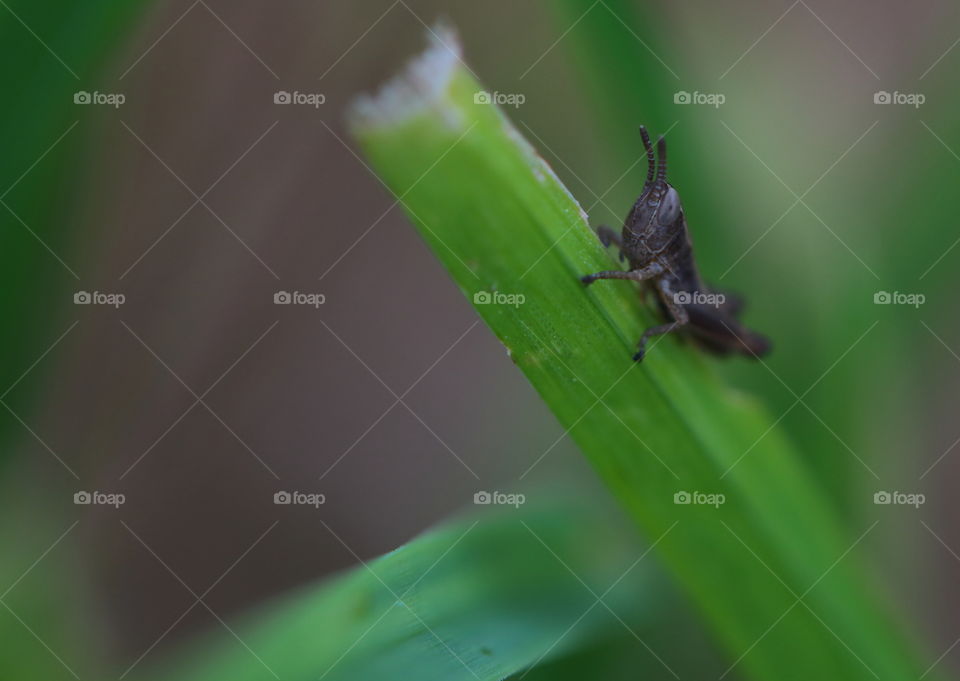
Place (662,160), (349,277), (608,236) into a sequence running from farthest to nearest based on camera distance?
(349,277), (608,236), (662,160)

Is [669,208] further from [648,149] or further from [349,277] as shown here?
[349,277]

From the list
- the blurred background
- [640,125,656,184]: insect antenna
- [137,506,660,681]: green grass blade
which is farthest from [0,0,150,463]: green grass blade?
[640,125,656,184]: insect antenna

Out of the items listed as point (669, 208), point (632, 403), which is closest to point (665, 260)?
point (669, 208)

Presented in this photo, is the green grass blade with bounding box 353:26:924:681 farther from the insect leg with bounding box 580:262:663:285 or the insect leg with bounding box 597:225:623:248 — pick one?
the insect leg with bounding box 597:225:623:248

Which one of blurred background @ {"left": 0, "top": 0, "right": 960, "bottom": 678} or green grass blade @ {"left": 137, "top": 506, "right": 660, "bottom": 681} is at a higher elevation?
blurred background @ {"left": 0, "top": 0, "right": 960, "bottom": 678}

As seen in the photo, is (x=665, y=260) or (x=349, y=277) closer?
(x=665, y=260)
